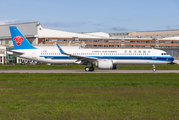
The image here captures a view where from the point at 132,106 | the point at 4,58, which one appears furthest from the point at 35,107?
the point at 4,58

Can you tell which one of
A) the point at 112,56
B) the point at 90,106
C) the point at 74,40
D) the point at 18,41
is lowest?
the point at 90,106

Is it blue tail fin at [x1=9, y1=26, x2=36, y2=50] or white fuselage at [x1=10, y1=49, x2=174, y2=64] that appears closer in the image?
white fuselage at [x1=10, y1=49, x2=174, y2=64]

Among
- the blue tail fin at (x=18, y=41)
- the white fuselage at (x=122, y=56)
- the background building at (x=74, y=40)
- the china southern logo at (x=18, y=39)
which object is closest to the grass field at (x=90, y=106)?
the white fuselage at (x=122, y=56)

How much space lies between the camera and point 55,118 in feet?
33.7

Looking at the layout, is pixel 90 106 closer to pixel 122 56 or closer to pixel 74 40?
pixel 122 56

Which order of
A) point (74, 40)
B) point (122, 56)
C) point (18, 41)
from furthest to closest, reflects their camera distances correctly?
point (74, 40) < point (18, 41) < point (122, 56)

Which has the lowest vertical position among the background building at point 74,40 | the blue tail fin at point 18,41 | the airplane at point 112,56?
the airplane at point 112,56

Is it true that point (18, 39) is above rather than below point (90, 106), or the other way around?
above

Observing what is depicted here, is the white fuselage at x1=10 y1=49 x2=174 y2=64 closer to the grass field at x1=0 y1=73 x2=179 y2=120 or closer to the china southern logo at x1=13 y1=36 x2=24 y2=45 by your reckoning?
the china southern logo at x1=13 y1=36 x2=24 y2=45

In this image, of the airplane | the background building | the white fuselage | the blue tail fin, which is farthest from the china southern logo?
the background building

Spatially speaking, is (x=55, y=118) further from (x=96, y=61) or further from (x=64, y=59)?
(x=64, y=59)

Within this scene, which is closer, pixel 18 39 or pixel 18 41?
pixel 18 41

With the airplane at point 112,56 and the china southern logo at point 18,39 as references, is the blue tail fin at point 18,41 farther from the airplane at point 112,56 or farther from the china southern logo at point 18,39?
the airplane at point 112,56

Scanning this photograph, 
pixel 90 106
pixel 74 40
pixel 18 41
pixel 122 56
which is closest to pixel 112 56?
pixel 122 56
